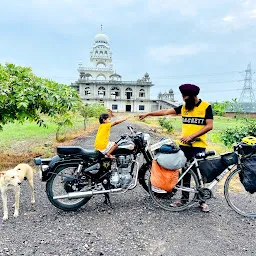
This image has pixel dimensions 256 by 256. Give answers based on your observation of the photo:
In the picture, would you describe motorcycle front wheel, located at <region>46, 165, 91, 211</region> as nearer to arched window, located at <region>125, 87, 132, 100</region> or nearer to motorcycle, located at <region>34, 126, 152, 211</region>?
motorcycle, located at <region>34, 126, 152, 211</region>

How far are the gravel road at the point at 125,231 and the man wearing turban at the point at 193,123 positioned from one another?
453 millimetres

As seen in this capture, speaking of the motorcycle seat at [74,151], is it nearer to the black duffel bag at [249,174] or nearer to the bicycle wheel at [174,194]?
the bicycle wheel at [174,194]

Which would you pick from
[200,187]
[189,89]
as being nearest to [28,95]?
[189,89]

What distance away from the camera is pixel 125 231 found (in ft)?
11.3

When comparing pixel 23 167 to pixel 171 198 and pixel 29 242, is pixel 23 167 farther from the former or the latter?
pixel 171 198

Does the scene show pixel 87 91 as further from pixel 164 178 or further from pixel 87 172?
pixel 164 178

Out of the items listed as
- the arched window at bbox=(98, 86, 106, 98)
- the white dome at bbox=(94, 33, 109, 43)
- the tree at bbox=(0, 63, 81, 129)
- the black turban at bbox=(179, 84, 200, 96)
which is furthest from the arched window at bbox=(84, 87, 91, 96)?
the black turban at bbox=(179, 84, 200, 96)

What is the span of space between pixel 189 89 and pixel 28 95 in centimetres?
373

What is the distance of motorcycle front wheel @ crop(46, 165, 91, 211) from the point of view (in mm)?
3934

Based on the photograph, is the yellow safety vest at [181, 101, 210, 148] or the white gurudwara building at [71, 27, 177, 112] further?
the white gurudwara building at [71, 27, 177, 112]

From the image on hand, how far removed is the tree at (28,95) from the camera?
5.59m

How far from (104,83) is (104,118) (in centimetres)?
6092

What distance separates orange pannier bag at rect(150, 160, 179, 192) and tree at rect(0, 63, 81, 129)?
326 centimetres

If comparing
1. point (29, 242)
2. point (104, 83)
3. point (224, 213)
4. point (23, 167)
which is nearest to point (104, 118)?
point (23, 167)
